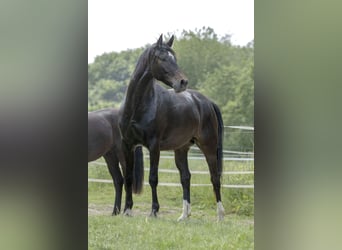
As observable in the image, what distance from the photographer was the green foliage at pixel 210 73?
2.17m

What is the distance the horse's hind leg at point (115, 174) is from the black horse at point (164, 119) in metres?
0.03

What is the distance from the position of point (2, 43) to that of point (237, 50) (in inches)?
40.5

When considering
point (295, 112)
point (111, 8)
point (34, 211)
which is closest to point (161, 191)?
point (34, 211)

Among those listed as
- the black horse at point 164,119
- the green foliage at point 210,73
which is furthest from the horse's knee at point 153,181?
the green foliage at point 210,73

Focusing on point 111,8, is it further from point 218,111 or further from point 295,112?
point 295,112

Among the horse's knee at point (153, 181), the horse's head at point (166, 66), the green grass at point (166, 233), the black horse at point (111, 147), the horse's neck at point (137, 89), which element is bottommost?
the green grass at point (166, 233)

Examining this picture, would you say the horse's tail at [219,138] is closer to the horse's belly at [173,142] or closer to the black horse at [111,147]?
the horse's belly at [173,142]

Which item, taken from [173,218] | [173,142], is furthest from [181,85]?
[173,218]

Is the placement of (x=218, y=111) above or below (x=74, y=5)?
below

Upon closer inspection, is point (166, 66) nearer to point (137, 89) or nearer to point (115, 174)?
point (137, 89)

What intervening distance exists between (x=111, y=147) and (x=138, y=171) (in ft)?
0.54

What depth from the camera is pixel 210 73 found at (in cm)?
218

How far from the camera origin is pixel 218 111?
2197 mm

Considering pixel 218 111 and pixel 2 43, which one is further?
pixel 218 111
